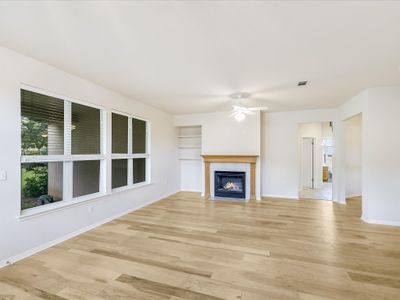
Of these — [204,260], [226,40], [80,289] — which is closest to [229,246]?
[204,260]

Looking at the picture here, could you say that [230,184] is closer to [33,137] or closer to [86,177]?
[86,177]

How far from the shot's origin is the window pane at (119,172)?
4406mm

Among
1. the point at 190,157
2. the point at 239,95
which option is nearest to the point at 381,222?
the point at 239,95

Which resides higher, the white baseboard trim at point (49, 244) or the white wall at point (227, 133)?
the white wall at point (227, 133)

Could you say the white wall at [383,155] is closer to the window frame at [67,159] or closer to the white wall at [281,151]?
the white wall at [281,151]

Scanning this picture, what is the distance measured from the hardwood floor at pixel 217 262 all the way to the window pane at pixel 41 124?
1450mm

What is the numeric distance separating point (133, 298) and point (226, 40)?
2818 mm

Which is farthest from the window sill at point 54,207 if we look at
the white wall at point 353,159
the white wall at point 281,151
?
the white wall at point 353,159

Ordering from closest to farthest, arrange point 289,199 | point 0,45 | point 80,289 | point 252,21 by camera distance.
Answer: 1. point 252,21
2. point 80,289
3. point 0,45
4. point 289,199

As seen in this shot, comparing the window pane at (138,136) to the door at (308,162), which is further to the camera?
the door at (308,162)

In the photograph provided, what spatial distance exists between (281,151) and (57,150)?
5598 millimetres

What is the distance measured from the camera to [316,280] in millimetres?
2213

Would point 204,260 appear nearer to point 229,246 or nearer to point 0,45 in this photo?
point 229,246

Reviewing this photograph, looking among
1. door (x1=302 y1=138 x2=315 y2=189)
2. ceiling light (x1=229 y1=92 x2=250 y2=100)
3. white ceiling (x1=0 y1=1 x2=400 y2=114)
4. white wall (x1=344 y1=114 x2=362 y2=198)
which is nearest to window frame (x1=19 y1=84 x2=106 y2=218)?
white ceiling (x1=0 y1=1 x2=400 y2=114)
